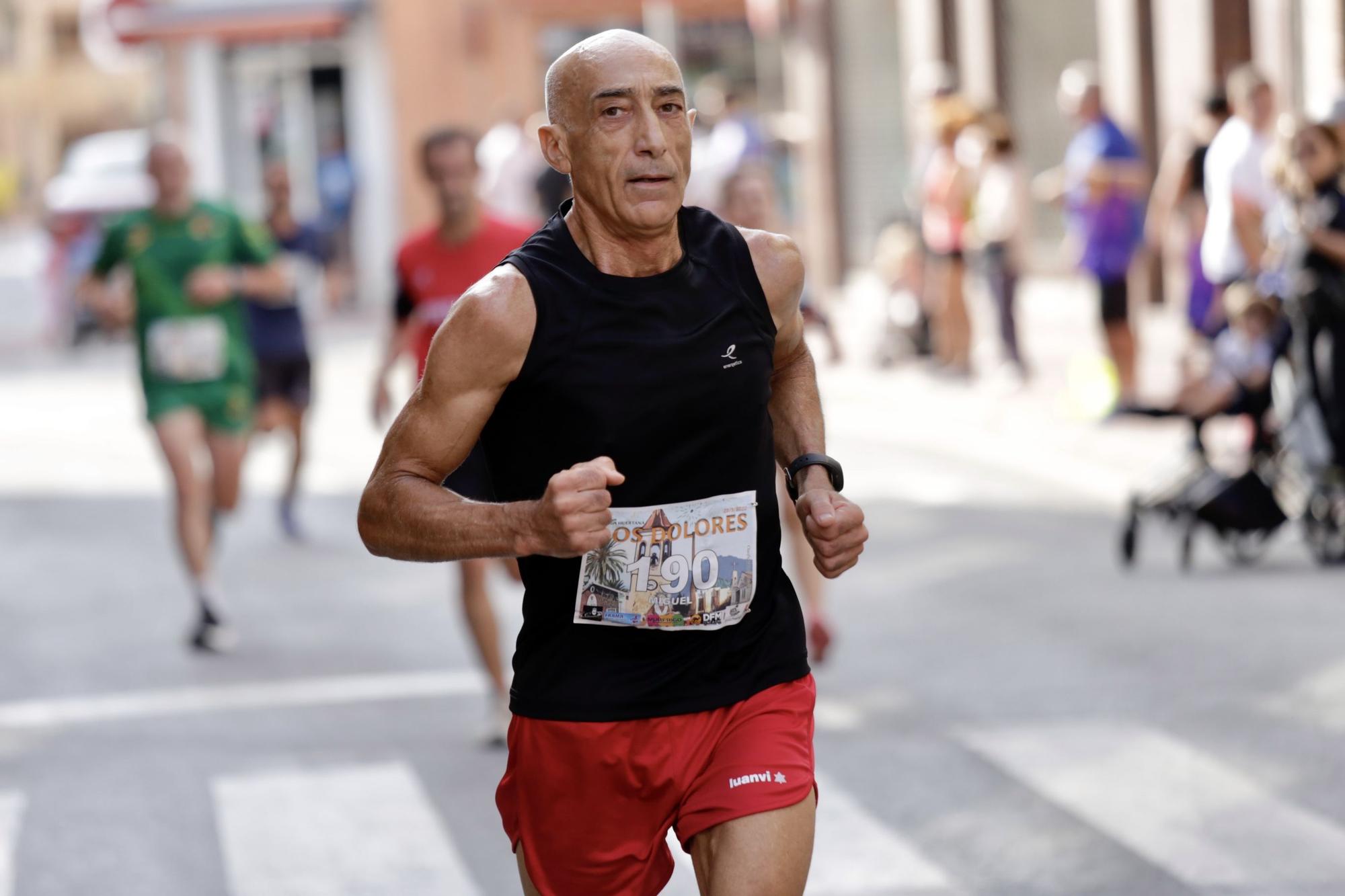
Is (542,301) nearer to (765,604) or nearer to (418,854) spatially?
(765,604)

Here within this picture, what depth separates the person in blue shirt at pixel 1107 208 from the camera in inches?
580

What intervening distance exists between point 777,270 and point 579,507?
81cm

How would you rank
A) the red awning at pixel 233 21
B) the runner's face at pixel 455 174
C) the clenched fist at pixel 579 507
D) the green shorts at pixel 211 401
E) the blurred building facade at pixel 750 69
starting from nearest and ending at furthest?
1. the clenched fist at pixel 579 507
2. the runner's face at pixel 455 174
3. the green shorts at pixel 211 401
4. the blurred building facade at pixel 750 69
5. the red awning at pixel 233 21

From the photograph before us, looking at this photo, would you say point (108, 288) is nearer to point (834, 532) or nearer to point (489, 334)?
point (489, 334)

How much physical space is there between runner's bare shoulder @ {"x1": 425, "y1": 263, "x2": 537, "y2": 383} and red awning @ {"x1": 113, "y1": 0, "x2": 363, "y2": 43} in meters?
33.0

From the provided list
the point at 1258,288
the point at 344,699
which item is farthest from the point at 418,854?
the point at 1258,288

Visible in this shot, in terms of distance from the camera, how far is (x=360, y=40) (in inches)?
1457

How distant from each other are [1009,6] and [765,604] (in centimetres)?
2118

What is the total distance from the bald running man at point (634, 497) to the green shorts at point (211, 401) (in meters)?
6.05

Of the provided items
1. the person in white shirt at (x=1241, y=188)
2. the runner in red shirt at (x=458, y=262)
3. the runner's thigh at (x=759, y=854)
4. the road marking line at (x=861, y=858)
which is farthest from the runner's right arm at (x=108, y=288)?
the runner's thigh at (x=759, y=854)

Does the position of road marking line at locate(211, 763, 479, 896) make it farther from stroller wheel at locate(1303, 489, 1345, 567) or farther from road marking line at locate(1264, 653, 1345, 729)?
stroller wheel at locate(1303, 489, 1345, 567)

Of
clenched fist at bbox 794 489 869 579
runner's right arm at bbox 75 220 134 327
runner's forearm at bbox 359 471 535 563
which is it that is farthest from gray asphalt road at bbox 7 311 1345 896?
runner's forearm at bbox 359 471 535 563

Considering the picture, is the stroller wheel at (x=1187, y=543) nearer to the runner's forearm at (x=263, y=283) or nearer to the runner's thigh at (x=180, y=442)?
the runner's forearm at (x=263, y=283)

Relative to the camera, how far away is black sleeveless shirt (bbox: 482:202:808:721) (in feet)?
12.2
